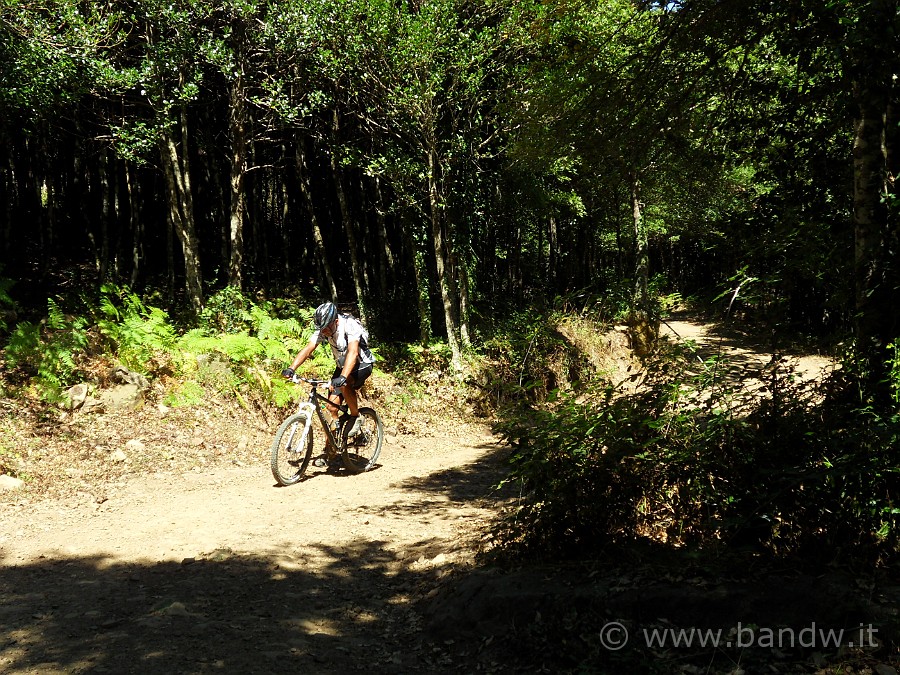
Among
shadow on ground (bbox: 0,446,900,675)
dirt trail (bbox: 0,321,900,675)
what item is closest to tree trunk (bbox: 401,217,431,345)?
dirt trail (bbox: 0,321,900,675)

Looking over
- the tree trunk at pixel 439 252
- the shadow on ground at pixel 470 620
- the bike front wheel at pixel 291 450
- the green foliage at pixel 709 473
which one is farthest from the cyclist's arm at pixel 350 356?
the tree trunk at pixel 439 252

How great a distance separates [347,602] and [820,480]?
11.0 ft

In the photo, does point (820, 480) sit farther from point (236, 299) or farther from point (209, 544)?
point (236, 299)

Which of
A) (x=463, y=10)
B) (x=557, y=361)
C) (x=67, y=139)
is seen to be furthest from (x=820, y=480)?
(x=67, y=139)

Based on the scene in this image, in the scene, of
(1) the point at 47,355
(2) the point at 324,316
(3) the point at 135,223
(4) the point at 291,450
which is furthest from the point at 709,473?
(3) the point at 135,223

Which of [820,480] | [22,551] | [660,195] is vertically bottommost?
[22,551]

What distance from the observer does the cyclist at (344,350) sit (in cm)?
813

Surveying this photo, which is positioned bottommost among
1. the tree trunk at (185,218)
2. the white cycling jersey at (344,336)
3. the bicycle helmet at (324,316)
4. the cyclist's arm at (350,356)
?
the cyclist's arm at (350,356)

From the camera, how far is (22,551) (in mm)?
5754

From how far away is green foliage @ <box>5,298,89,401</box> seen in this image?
9.00 metres

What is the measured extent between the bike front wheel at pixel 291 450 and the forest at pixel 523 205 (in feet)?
11.7

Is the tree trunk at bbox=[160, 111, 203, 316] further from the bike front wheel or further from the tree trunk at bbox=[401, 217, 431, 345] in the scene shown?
the bike front wheel

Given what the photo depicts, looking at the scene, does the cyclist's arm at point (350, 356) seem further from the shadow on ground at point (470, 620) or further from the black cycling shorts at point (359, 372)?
the shadow on ground at point (470, 620)

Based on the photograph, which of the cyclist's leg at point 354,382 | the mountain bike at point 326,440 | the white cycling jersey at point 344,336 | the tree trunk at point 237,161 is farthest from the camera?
the tree trunk at point 237,161
